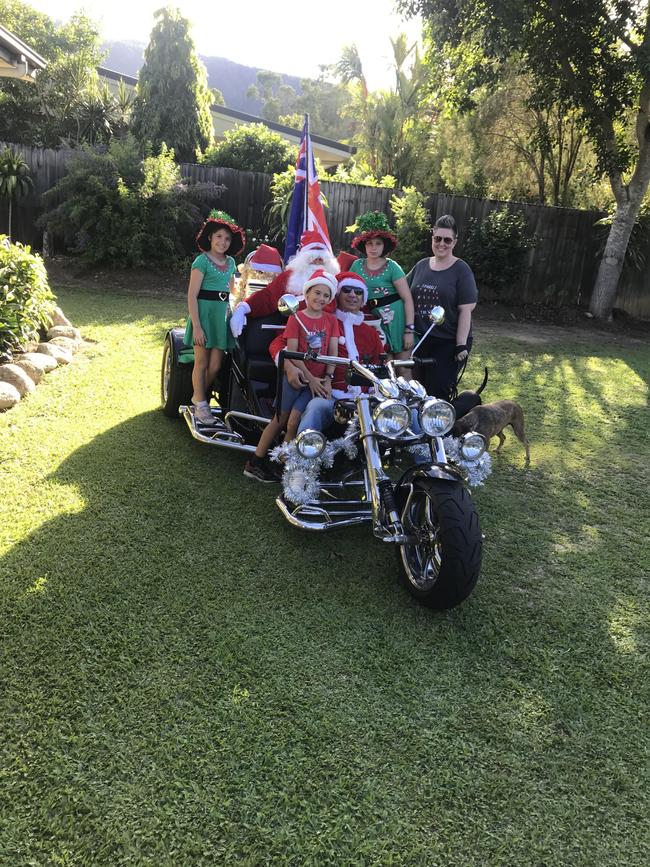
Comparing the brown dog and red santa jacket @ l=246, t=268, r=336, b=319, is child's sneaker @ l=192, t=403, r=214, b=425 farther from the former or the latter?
the brown dog

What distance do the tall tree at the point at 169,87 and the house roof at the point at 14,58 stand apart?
11.2m

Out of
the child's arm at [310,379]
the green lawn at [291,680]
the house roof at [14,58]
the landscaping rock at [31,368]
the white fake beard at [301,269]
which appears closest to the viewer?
the green lawn at [291,680]

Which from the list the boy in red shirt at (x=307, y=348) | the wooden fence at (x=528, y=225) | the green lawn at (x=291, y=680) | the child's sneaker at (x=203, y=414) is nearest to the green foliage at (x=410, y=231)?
the wooden fence at (x=528, y=225)

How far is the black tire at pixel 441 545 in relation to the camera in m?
2.74

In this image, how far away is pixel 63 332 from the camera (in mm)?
7012

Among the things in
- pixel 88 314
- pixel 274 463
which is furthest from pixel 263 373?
pixel 88 314

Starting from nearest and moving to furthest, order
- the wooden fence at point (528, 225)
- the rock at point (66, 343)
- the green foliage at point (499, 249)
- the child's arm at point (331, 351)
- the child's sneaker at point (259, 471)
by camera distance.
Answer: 1. the child's arm at point (331, 351)
2. the child's sneaker at point (259, 471)
3. the rock at point (66, 343)
4. the green foliage at point (499, 249)
5. the wooden fence at point (528, 225)

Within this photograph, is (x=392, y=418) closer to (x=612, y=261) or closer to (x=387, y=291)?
(x=387, y=291)

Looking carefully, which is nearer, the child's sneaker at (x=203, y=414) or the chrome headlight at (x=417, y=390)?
the chrome headlight at (x=417, y=390)

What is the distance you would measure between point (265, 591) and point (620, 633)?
65.2 inches

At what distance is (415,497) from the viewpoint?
305cm

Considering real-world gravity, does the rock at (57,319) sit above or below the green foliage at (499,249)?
below

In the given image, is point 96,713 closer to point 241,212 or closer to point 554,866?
point 554,866

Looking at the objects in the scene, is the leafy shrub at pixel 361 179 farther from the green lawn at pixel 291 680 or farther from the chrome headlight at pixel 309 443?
the chrome headlight at pixel 309 443
